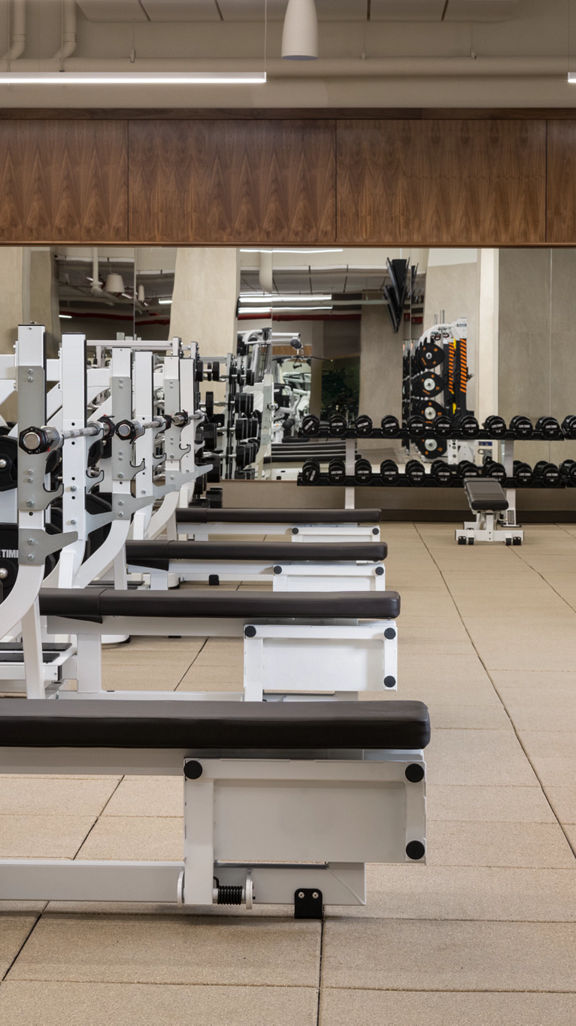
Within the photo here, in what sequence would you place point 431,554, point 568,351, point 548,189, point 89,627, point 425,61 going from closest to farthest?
point 89,627
point 431,554
point 425,61
point 548,189
point 568,351

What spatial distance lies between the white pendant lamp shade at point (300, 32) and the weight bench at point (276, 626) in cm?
482

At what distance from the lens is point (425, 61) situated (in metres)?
8.34

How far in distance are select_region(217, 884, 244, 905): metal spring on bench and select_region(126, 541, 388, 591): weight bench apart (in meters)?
2.39

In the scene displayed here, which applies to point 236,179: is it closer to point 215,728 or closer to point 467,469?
point 467,469

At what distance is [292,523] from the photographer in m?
5.71

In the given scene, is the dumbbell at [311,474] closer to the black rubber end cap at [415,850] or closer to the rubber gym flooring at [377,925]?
the rubber gym flooring at [377,925]

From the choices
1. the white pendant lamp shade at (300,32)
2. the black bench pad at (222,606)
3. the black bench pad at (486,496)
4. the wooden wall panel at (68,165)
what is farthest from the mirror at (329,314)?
the black bench pad at (222,606)

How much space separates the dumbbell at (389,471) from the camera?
9.21 m

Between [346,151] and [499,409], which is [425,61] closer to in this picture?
[346,151]

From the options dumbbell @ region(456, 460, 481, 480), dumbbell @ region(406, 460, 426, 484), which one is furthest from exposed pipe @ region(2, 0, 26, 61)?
dumbbell @ region(456, 460, 481, 480)

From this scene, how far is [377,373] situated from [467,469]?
4.67ft

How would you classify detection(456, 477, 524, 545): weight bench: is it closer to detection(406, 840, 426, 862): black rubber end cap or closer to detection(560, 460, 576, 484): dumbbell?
detection(560, 460, 576, 484): dumbbell

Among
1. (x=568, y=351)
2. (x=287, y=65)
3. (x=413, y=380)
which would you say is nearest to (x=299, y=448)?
(x=413, y=380)

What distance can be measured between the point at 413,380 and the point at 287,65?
284 centimetres
